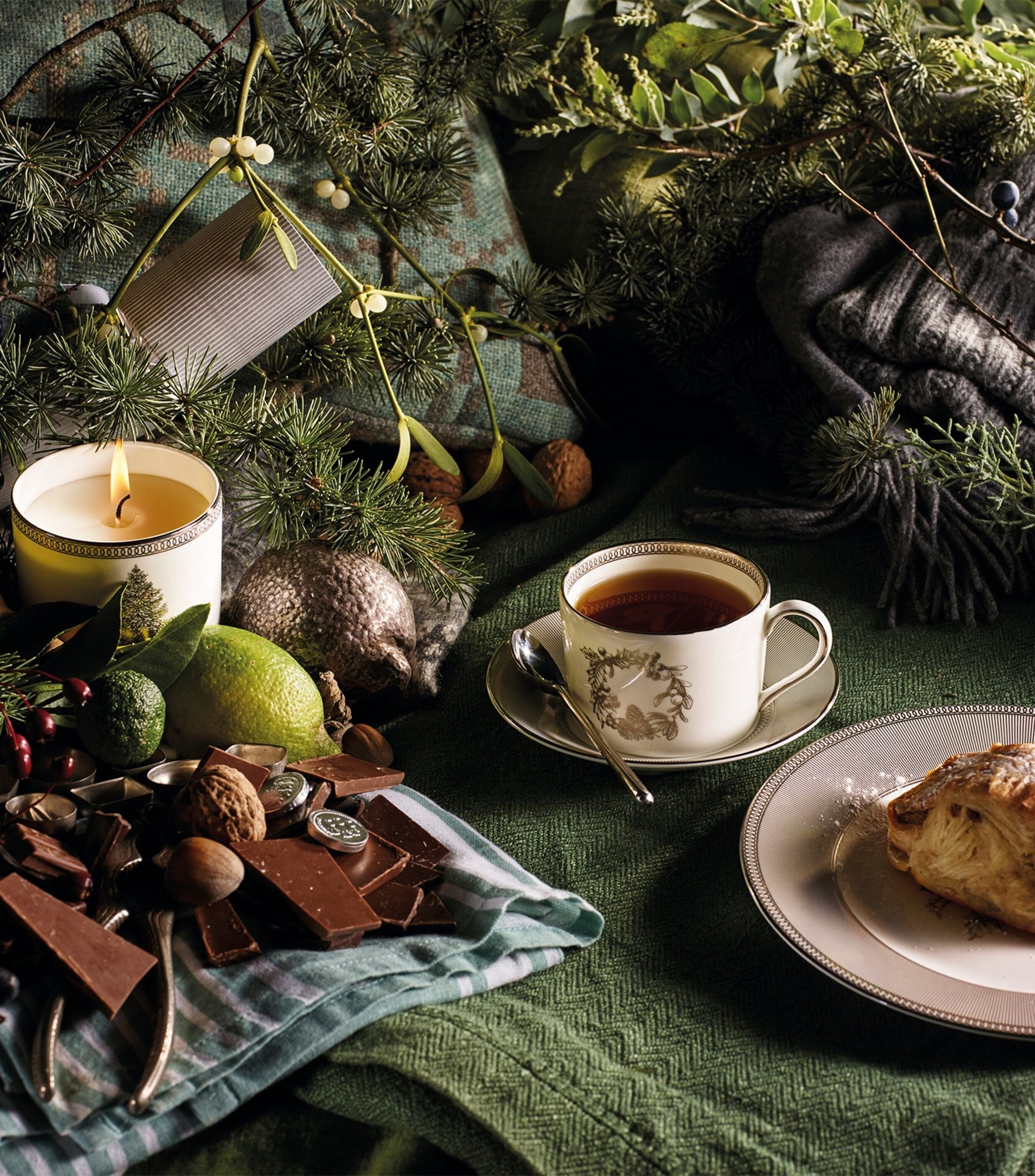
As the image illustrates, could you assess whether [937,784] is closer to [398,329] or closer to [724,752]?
[724,752]

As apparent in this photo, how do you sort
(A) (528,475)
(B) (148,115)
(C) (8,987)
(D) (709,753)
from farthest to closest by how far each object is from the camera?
(A) (528,475) < (B) (148,115) < (D) (709,753) < (C) (8,987)

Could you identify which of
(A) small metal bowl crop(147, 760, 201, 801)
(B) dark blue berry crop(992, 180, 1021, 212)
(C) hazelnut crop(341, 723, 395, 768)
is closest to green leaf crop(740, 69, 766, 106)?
(B) dark blue berry crop(992, 180, 1021, 212)

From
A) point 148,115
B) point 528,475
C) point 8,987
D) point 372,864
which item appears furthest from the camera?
Answer: point 528,475

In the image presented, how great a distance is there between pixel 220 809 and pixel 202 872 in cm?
4

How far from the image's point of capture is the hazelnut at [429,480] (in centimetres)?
113

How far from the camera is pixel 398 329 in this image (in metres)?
1.06

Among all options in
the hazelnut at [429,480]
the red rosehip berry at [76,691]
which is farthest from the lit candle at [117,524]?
the hazelnut at [429,480]

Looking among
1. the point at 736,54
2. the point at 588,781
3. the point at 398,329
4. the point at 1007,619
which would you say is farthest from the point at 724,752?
the point at 736,54

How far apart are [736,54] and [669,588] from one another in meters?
0.70

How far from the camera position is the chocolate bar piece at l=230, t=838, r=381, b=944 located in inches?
24.6

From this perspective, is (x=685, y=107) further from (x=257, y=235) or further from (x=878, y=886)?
(x=878, y=886)

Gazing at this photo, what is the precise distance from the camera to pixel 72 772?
70 cm

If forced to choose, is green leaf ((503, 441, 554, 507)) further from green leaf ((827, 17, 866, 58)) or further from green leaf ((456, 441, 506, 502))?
green leaf ((827, 17, 866, 58))

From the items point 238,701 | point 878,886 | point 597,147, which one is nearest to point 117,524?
point 238,701
